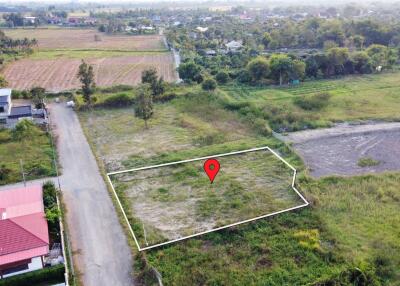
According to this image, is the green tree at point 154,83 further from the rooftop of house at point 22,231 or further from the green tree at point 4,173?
the rooftop of house at point 22,231

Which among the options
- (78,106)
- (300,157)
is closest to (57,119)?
(78,106)

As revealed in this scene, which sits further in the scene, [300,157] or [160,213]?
[300,157]

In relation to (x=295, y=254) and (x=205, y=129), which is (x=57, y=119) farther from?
(x=295, y=254)

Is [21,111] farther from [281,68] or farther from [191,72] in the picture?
[281,68]

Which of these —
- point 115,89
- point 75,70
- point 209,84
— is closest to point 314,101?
point 209,84

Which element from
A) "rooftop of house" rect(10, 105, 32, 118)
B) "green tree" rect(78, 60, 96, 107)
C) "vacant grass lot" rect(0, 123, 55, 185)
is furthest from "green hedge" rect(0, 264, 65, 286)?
"green tree" rect(78, 60, 96, 107)

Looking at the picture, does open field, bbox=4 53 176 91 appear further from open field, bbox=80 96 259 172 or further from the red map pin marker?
the red map pin marker
